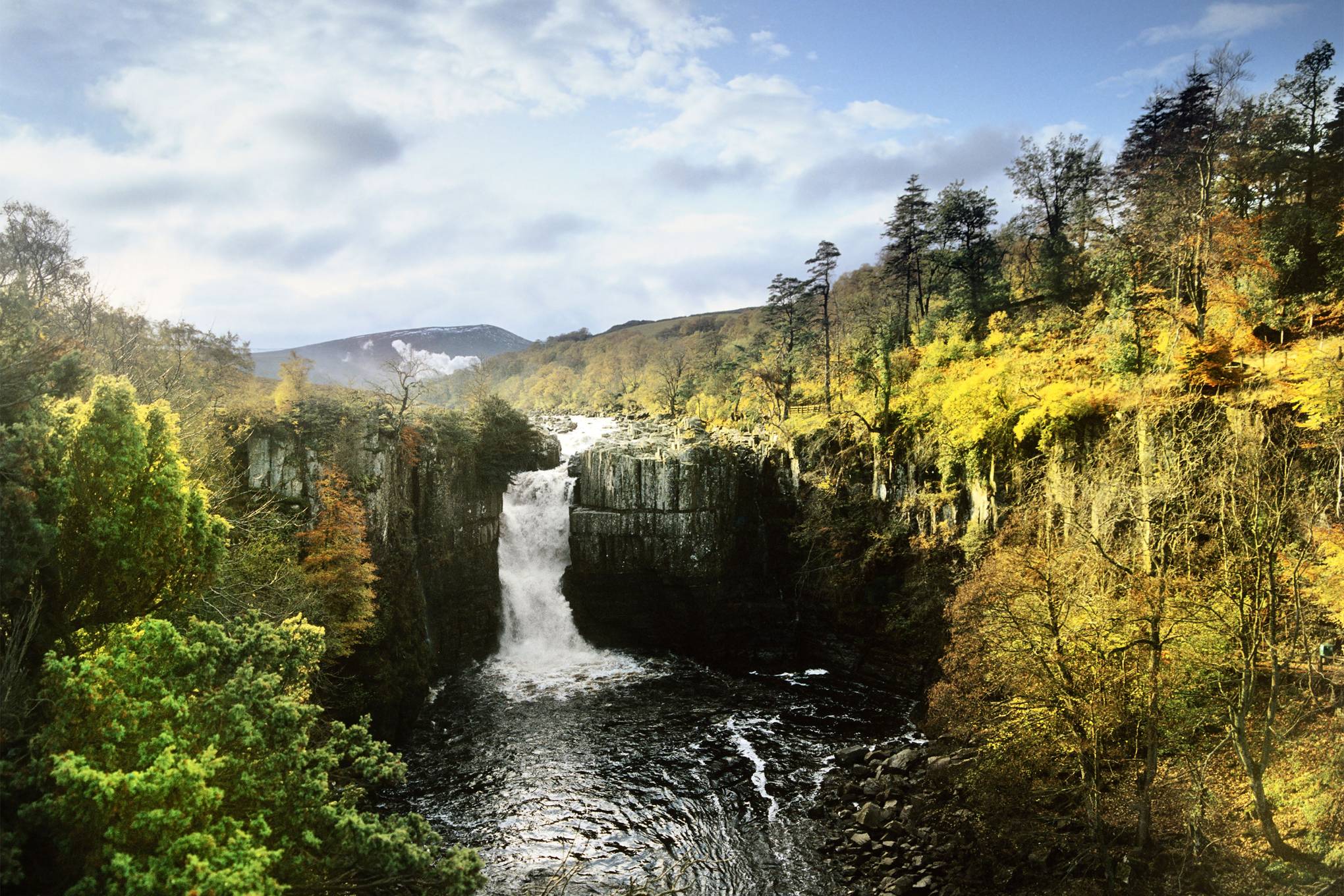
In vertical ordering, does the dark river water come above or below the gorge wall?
below

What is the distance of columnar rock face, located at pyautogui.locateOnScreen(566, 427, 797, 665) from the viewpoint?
3503 cm

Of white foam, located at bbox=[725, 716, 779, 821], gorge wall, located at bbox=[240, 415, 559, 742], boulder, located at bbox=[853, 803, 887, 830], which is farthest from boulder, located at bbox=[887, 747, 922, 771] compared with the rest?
gorge wall, located at bbox=[240, 415, 559, 742]

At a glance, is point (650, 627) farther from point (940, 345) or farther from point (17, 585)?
point (17, 585)

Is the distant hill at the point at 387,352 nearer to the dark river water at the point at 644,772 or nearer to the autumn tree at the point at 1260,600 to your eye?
the dark river water at the point at 644,772

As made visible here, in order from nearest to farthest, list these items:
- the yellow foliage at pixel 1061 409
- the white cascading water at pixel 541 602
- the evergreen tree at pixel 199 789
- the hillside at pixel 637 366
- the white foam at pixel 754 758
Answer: the evergreen tree at pixel 199 789 < the white foam at pixel 754 758 < the yellow foliage at pixel 1061 409 < the white cascading water at pixel 541 602 < the hillside at pixel 637 366

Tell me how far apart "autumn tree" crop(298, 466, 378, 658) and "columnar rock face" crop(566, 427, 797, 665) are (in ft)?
45.0

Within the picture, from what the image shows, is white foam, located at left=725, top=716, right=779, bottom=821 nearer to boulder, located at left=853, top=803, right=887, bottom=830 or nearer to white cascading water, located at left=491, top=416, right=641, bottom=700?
boulder, located at left=853, top=803, right=887, bottom=830

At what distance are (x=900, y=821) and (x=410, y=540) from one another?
2185cm

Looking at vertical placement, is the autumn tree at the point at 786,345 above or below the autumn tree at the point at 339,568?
above

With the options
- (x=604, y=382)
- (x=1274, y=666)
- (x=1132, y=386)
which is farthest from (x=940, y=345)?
(x=604, y=382)

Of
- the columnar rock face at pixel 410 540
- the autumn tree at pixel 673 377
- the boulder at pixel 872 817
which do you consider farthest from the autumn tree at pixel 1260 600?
the autumn tree at pixel 673 377

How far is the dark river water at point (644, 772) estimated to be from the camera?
1730cm

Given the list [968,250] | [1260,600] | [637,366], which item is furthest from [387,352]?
[1260,600]

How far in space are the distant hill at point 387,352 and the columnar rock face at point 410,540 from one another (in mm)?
4912
